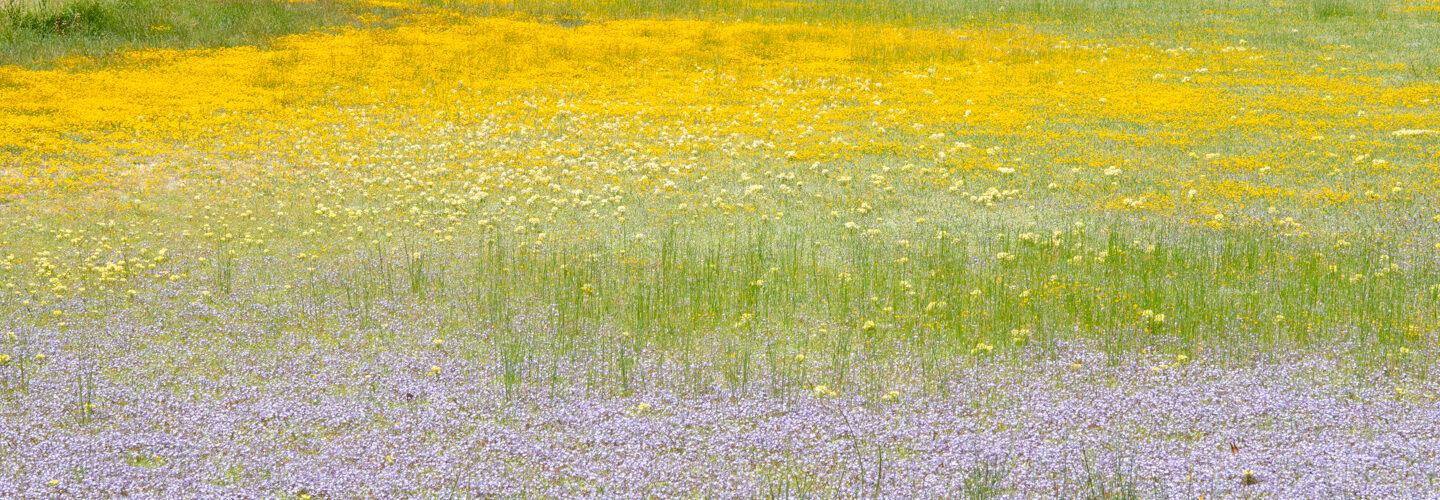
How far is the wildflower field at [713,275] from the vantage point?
805cm

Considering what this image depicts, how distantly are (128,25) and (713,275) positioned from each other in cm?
2016

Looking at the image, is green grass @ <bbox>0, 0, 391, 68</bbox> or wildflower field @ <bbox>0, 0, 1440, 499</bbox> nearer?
wildflower field @ <bbox>0, 0, 1440, 499</bbox>

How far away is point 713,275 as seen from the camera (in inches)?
480

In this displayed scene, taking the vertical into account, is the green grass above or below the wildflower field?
above

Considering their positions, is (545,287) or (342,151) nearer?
(545,287)

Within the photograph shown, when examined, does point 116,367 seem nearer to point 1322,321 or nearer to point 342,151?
point 342,151

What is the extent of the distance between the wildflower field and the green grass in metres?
0.19

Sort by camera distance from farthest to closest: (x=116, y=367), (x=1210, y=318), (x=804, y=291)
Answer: (x=804, y=291)
(x=1210, y=318)
(x=116, y=367)

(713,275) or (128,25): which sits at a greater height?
(128,25)

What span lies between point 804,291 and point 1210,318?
370 cm

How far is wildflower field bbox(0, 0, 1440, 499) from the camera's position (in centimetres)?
805

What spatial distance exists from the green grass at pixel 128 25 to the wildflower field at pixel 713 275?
0.62ft

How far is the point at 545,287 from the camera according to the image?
11.9 meters

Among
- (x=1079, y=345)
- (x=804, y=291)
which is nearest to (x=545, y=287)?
(x=804, y=291)
